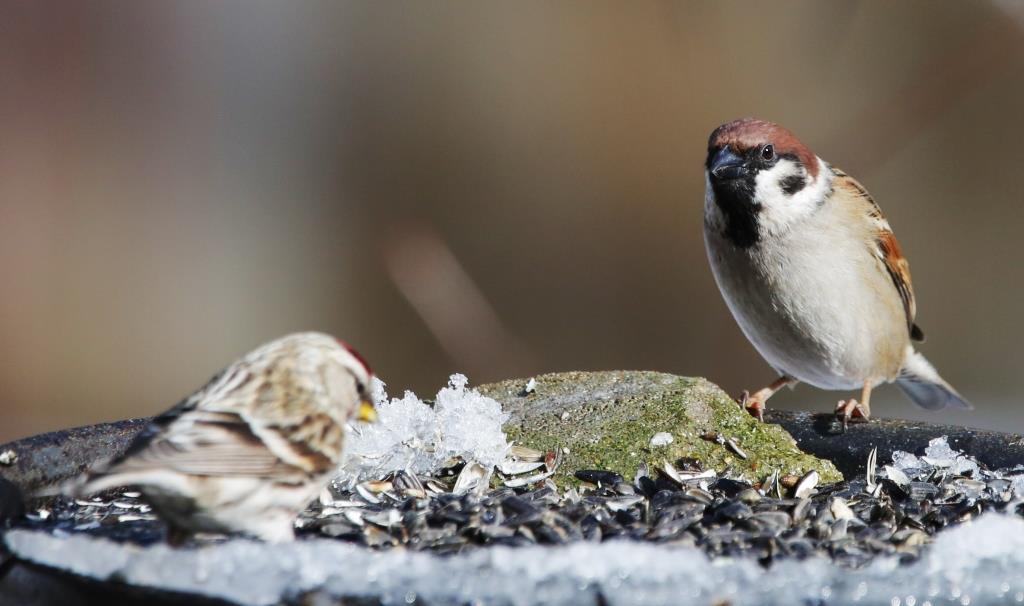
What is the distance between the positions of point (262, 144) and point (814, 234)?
11.8 feet

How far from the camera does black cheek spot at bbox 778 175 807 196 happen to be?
3.38 metres

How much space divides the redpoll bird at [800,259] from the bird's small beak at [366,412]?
1.29m

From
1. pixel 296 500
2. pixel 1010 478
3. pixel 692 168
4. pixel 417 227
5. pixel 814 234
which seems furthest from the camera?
pixel 692 168

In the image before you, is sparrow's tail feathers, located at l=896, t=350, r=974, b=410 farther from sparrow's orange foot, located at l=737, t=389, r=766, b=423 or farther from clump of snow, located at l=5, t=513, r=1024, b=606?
clump of snow, located at l=5, t=513, r=1024, b=606

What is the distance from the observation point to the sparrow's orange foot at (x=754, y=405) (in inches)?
119

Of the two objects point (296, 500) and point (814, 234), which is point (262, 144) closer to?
point (814, 234)

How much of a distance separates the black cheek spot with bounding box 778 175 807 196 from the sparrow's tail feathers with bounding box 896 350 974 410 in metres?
1.05

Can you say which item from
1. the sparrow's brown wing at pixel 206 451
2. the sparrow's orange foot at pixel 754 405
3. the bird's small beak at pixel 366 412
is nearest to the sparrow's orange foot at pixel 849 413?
the sparrow's orange foot at pixel 754 405

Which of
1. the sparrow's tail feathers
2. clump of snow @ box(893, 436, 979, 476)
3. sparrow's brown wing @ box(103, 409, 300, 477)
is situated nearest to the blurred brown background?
the sparrow's tail feathers

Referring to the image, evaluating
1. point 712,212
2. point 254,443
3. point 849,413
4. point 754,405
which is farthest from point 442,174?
point 254,443

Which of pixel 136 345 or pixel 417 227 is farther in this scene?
pixel 136 345

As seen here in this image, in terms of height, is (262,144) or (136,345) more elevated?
(262,144)

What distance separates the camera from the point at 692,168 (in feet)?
19.0

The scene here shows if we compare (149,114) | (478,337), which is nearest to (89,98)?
(149,114)
